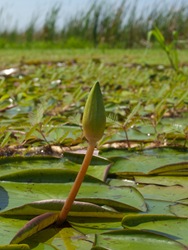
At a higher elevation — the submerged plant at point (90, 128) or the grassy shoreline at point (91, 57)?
the submerged plant at point (90, 128)

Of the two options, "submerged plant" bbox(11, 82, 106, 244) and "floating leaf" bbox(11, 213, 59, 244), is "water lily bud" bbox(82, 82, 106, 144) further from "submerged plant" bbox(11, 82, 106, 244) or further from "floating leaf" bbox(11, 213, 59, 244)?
"floating leaf" bbox(11, 213, 59, 244)

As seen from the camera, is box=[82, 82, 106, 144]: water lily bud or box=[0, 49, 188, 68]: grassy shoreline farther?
box=[0, 49, 188, 68]: grassy shoreline

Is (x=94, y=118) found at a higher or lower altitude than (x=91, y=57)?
higher

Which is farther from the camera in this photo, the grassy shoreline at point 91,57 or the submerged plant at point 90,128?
the grassy shoreline at point 91,57

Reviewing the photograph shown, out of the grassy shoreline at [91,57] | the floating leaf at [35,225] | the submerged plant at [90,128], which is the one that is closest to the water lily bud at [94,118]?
the submerged plant at [90,128]

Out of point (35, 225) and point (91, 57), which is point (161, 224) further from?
point (91, 57)

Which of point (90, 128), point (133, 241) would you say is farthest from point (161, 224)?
point (90, 128)

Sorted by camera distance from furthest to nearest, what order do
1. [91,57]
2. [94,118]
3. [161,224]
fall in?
[91,57]
[161,224]
[94,118]

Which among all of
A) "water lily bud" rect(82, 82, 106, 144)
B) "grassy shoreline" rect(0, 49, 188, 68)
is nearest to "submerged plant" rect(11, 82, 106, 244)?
"water lily bud" rect(82, 82, 106, 144)

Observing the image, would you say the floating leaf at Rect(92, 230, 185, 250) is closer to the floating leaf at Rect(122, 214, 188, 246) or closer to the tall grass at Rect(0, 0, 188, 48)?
the floating leaf at Rect(122, 214, 188, 246)

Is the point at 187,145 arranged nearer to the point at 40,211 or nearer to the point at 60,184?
the point at 60,184

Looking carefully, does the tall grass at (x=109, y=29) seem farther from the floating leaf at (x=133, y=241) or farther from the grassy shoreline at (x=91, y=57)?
the floating leaf at (x=133, y=241)

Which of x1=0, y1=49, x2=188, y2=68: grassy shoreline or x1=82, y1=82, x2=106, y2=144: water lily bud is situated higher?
x1=82, y1=82, x2=106, y2=144: water lily bud

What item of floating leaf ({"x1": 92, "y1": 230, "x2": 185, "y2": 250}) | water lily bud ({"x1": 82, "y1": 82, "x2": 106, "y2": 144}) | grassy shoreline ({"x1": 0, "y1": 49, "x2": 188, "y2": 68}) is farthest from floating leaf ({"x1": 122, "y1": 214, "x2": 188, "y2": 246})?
grassy shoreline ({"x1": 0, "y1": 49, "x2": 188, "y2": 68})
